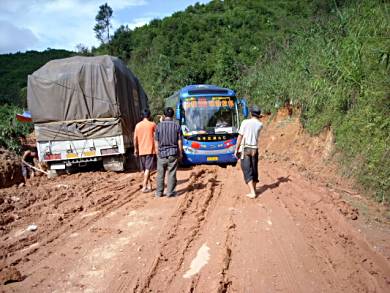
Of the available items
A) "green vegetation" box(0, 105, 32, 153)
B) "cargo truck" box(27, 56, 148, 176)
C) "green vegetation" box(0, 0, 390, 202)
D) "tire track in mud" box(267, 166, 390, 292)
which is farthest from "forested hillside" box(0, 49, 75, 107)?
"tire track in mud" box(267, 166, 390, 292)

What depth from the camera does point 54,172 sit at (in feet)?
33.5

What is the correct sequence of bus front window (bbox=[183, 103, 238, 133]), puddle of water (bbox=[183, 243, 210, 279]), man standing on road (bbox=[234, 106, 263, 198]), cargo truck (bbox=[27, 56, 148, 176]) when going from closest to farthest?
puddle of water (bbox=[183, 243, 210, 279])
man standing on road (bbox=[234, 106, 263, 198])
cargo truck (bbox=[27, 56, 148, 176])
bus front window (bbox=[183, 103, 238, 133])

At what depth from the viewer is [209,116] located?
11.3m

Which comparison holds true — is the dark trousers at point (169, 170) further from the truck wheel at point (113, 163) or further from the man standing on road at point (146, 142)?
the truck wheel at point (113, 163)

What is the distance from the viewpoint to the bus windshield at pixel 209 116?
11125mm

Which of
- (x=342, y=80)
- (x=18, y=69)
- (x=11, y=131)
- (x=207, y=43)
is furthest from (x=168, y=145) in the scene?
(x=18, y=69)

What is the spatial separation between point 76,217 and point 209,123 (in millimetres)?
5957

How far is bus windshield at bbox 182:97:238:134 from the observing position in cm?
1112

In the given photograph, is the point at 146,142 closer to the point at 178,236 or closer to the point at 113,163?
the point at 113,163

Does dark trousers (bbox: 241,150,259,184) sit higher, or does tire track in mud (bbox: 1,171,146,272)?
dark trousers (bbox: 241,150,259,184)

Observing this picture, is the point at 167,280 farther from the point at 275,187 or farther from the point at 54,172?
the point at 54,172

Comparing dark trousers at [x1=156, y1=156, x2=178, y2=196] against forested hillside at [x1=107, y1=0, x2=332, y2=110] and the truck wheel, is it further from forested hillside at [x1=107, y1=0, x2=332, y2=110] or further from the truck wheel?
forested hillside at [x1=107, y1=0, x2=332, y2=110]

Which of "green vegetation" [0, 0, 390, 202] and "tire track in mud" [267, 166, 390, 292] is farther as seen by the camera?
"green vegetation" [0, 0, 390, 202]

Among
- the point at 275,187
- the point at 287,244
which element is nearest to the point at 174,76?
the point at 275,187
